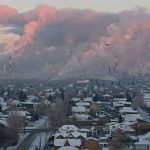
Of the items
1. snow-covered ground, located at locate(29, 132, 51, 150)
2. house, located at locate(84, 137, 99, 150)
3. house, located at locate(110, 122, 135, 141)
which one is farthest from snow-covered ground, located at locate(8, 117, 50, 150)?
house, located at locate(110, 122, 135, 141)

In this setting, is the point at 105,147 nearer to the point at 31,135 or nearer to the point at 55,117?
the point at 31,135

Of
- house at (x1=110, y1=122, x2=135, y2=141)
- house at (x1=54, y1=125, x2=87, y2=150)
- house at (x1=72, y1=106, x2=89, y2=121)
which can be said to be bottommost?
house at (x1=72, y1=106, x2=89, y2=121)

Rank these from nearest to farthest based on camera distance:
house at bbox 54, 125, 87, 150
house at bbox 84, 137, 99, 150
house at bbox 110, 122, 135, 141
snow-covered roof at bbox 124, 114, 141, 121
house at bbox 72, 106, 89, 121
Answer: house at bbox 54, 125, 87, 150 → house at bbox 84, 137, 99, 150 → house at bbox 110, 122, 135, 141 → snow-covered roof at bbox 124, 114, 141, 121 → house at bbox 72, 106, 89, 121

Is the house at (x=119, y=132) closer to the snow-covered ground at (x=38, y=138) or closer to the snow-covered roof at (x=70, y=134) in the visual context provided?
the snow-covered roof at (x=70, y=134)

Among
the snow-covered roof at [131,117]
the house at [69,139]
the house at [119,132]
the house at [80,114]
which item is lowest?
the house at [80,114]

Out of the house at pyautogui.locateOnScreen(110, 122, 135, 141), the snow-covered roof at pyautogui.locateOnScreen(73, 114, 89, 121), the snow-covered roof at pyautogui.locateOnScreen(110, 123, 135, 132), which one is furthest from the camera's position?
the snow-covered roof at pyautogui.locateOnScreen(73, 114, 89, 121)

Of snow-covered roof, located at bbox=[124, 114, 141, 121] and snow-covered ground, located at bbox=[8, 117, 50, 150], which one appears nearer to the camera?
snow-covered ground, located at bbox=[8, 117, 50, 150]

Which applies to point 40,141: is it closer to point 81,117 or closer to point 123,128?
point 123,128

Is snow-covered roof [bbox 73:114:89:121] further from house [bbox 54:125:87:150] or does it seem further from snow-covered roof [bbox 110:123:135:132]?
house [bbox 54:125:87:150]

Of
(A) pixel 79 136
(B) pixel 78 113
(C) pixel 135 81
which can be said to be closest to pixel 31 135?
(A) pixel 79 136

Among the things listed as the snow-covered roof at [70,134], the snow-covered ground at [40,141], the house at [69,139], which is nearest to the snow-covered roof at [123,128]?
the house at [69,139]
